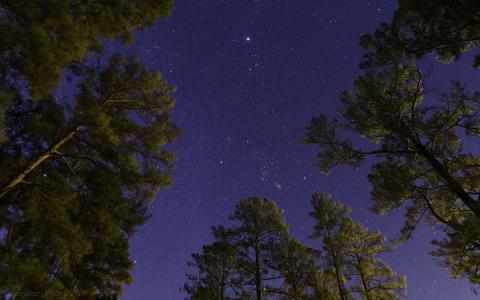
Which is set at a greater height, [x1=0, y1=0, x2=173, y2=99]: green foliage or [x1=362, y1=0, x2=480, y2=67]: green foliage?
[x1=362, y1=0, x2=480, y2=67]: green foliage

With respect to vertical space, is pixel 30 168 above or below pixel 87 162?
below

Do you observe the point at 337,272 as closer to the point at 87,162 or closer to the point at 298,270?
the point at 298,270

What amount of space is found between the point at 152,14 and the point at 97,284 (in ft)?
32.9

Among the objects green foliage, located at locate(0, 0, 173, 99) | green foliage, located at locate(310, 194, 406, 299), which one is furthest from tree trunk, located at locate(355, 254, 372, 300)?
green foliage, located at locate(0, 0, 173, 99)

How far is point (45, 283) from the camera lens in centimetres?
568

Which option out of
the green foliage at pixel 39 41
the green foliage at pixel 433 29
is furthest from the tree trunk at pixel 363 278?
the green foliage at pixel 39 41

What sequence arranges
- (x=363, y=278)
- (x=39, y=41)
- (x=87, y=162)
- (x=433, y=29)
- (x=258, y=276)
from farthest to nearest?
1. (x=363, y=278)
2. (x=258, y=276)
3. (x=87, y=162)
4. (x=433, y=29)
5. (x=39, y=41)

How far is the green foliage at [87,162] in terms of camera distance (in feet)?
23.6

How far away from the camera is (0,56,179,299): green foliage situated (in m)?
7.20

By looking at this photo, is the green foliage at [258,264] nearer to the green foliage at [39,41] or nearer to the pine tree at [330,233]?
the pine tree at [330,233]

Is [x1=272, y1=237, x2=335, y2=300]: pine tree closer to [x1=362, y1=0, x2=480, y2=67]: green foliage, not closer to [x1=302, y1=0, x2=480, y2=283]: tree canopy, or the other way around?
[x1=302, y1=0, x2=480, y2=283]: tree canopy

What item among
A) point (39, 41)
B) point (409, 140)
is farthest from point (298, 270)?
point (39, 41)

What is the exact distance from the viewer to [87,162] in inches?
367

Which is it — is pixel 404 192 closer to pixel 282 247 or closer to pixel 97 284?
pixel 282 247
